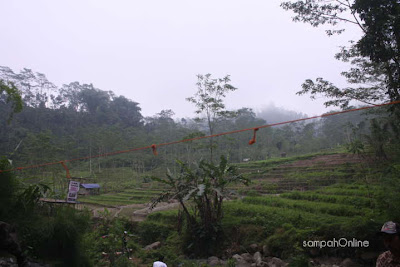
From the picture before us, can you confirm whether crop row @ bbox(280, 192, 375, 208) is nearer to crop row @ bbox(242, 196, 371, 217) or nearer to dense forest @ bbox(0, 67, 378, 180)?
crop row @ bbox(242, 196, 371, 217)

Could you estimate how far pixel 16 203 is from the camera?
3736mm

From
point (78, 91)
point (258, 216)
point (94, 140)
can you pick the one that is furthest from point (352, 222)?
point (78, 91)

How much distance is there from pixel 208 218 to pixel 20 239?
15.6 feet

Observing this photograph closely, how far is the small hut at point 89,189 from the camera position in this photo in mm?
21758

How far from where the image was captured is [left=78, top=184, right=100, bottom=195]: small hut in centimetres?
2176

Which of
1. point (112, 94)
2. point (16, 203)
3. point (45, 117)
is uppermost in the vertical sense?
point (112, 94)

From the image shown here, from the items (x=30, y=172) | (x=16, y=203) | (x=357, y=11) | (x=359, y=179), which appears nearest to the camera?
(x=16, y=203)

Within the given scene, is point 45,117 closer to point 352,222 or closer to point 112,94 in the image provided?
point 112,94
